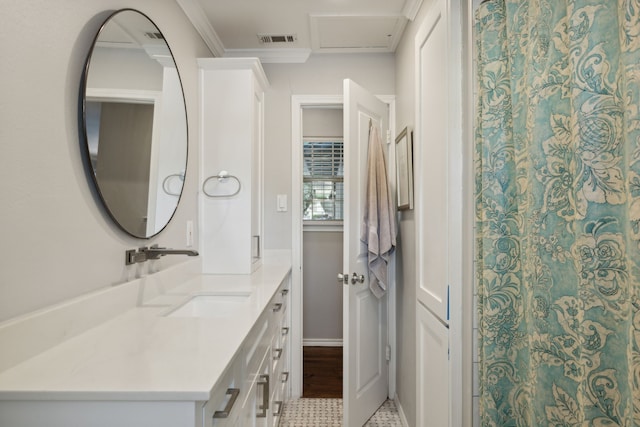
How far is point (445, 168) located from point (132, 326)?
1174 millimetres

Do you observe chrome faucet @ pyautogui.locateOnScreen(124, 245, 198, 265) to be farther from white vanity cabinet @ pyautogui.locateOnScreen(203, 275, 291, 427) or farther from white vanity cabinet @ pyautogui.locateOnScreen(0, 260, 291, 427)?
white vanity cabinet @ pyautogui.locateOnScreen(203, 275, 291, 427)

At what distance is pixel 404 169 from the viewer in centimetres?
221

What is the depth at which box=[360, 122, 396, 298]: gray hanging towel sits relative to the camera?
7.29 feet

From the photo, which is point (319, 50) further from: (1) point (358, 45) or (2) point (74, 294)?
(2) point (74, 294)

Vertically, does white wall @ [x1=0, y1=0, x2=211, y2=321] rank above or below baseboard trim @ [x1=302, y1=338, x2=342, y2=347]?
above

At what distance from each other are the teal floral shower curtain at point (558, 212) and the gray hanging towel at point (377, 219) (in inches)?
41.2

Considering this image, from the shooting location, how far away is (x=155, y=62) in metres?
1.62

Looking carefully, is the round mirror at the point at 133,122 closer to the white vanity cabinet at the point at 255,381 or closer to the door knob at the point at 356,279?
the white vanity cabinet at the point at 255,381

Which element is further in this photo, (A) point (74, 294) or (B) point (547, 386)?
(A) point (74, 294)

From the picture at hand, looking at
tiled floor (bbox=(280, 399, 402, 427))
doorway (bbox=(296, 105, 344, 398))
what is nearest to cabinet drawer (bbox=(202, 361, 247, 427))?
tiled floor (bbox=(280, 399, 402, 427))

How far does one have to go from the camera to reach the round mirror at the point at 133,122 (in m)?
1.21

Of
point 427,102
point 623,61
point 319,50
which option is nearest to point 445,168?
point 427,102

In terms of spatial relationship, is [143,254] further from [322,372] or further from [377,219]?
[322,372]

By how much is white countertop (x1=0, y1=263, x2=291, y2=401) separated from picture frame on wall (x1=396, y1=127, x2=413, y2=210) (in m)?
1.16
